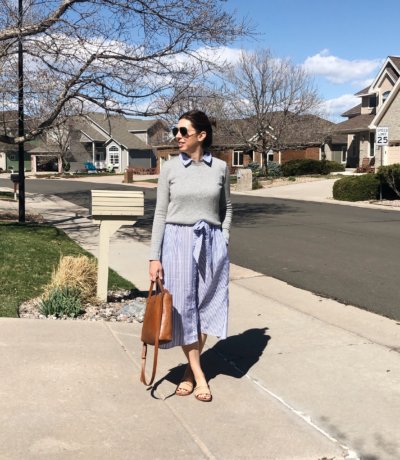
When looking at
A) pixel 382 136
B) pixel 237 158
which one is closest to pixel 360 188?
pixel 382 136

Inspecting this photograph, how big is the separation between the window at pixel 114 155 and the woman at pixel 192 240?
2438 inches

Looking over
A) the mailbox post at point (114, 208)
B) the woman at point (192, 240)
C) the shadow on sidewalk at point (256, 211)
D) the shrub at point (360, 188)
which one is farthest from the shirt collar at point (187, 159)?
the shrub at point (360, 188)

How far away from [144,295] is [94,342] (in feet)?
6.60

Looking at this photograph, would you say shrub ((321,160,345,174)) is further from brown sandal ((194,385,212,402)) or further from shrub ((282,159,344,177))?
brown sandal ((194,385,212,402))

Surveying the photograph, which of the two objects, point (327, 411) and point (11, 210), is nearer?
point (327, 411)

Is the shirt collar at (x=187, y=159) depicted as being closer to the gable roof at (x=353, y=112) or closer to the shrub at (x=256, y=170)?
the shrub at (x=256, y=170)

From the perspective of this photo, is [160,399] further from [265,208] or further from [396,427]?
[265,208]

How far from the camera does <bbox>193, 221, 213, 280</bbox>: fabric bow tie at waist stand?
3605 millimetres

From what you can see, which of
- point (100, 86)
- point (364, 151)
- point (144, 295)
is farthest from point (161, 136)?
point (144, 295)

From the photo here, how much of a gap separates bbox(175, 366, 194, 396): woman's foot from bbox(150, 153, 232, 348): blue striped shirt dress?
30 cm

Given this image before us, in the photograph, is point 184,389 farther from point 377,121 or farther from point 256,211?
point 377,121

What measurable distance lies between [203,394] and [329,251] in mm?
7108

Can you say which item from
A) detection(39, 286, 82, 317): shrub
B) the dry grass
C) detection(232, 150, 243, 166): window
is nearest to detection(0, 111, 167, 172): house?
detection(232, 150, 243, 166): window

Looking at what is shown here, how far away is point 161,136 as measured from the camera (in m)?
63.6
